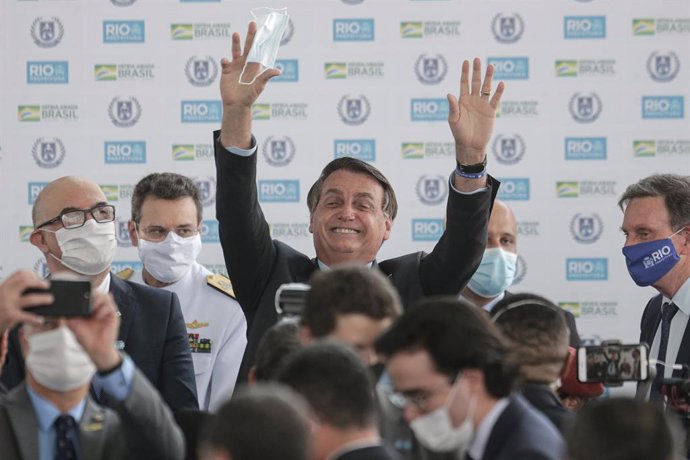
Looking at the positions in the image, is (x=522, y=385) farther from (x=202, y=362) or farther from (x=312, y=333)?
(x=202, y=362)

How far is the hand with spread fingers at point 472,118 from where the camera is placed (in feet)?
11.9

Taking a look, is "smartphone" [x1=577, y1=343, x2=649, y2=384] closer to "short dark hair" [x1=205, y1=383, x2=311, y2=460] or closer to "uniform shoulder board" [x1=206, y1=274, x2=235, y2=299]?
"short dark hair" [x1=205, y1=383, x2=311, y2=460]

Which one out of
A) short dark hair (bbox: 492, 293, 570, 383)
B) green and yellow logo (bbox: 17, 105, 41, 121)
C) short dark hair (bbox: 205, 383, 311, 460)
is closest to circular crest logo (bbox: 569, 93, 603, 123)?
green and yellow logo (bbox: 17, 105, 41, 121)

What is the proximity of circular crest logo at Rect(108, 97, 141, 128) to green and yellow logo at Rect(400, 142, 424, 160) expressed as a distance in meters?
1.54

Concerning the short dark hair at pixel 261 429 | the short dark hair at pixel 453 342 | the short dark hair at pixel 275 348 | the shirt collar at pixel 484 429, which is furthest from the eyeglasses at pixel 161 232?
the short dark hair at pixel 261 429

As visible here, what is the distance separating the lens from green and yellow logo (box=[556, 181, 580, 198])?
6582 millimetres

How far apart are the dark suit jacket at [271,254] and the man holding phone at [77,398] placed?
1038mm

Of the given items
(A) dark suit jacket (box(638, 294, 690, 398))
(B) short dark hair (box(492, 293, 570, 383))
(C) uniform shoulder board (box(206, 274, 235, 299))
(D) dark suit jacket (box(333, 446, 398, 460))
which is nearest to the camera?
(D) dark suit jacket (box(333, 446, 398, 460))

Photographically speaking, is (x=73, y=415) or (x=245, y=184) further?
(x=245, y=184)

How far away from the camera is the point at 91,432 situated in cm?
256

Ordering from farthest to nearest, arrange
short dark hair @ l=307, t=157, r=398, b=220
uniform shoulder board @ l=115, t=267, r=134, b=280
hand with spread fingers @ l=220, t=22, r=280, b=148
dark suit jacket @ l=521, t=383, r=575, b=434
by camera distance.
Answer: uniform shoulder board @ l=115, t=267, r=134, b=280, short dark hair @ l=307, t=157, r=398, b=220, hand with spread fingers @ l=220, t=22, r=280, b=148, dark suit jacket @ l=521, t=383, r=575, b=434

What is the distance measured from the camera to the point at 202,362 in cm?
483

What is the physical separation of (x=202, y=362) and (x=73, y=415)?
2.27 m

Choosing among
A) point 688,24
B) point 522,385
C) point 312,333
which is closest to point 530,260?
point 688,24
